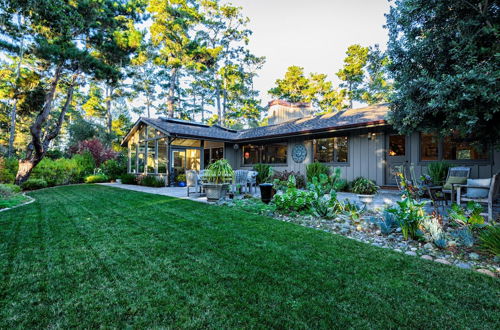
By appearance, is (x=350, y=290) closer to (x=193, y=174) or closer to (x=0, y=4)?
(x=193, y=174)

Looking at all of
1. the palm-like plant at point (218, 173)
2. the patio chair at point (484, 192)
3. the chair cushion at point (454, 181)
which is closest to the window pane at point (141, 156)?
the palm-like plant at point (218, 173)

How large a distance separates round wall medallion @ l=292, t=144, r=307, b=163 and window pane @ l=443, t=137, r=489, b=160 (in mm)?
4941

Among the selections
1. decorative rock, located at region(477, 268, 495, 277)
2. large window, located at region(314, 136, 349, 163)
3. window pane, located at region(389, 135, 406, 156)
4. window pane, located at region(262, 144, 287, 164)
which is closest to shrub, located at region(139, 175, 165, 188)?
window pane, located at region(262, 144, 287, 164)

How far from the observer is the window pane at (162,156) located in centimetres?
1198

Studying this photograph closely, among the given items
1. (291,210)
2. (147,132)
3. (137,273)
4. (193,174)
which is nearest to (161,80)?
(147,132)

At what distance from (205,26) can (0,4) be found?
1296cm

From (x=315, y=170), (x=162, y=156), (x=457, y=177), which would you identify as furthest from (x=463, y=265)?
(x=162, y=156)

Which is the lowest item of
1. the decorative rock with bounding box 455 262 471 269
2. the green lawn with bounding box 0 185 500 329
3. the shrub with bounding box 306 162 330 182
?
the decorative rock with bounding box 455 262 471 269

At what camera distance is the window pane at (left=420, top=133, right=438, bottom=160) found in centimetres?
751

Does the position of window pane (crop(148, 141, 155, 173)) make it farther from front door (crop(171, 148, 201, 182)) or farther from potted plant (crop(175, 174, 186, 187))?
potted plant (crop(175, 174, 186, 187))

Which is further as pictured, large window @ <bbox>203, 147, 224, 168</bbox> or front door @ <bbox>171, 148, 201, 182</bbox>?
large window @ <bbox>203, 147, 224, 168</bbox>

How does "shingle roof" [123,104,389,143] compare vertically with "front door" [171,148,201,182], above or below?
above

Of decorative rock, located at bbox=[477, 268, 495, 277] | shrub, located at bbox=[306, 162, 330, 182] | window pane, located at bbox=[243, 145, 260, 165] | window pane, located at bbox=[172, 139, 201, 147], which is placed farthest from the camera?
window pane, located at bbox=[243, 145, 260, 165]

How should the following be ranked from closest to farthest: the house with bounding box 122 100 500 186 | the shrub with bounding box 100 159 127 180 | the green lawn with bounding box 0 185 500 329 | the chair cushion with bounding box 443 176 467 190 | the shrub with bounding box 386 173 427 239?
the green lawn with bounding box 0 185 500 329, the shrub with bounding box 386 173 427 239, the chair cushion with bounding box 443 176 467 190, the house with bounding box 122 100 500 186, the shrub with bounding box 100 159 127 180
